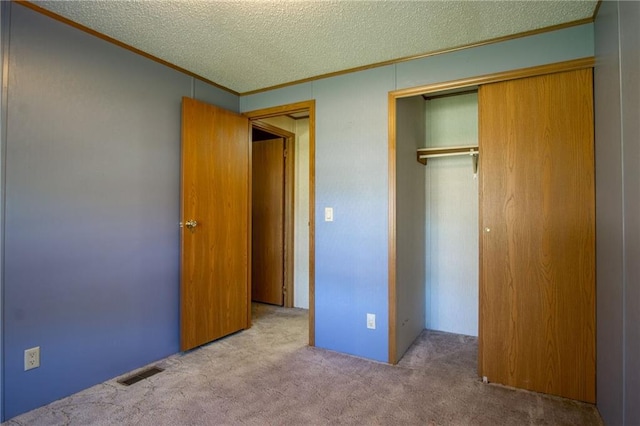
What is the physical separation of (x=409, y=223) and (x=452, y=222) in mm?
671

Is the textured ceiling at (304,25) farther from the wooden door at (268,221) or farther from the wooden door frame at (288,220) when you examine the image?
the wooden door at (268,221)

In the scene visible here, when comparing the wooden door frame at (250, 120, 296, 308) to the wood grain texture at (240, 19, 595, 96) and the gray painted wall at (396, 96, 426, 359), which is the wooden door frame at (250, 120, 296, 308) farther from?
the gray painted wall at (396, 96, 426, 359)

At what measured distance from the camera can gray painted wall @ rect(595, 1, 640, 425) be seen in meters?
1.43

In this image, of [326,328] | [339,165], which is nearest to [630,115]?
[339,165]

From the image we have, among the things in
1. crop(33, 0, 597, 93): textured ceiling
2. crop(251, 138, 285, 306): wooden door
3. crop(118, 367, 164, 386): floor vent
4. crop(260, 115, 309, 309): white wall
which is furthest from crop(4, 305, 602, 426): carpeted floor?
crop(33, 0, 597, 93): textured ceiling

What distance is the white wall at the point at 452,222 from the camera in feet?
11.1

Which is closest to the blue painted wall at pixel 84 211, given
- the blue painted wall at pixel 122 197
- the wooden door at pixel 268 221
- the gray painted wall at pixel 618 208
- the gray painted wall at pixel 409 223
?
the blue painted wall at pixel 122 197

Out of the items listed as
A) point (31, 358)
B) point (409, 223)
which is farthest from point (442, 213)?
point (31, 358)

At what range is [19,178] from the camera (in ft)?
6.55

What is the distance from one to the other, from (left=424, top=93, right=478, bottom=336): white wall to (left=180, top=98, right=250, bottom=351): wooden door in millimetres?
1895

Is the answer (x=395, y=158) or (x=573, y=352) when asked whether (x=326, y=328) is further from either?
(x=573, y=352)

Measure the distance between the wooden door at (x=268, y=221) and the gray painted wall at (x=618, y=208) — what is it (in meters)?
3.26

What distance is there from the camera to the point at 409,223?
307 cm

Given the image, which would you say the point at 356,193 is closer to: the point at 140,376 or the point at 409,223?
the point at 409,223
